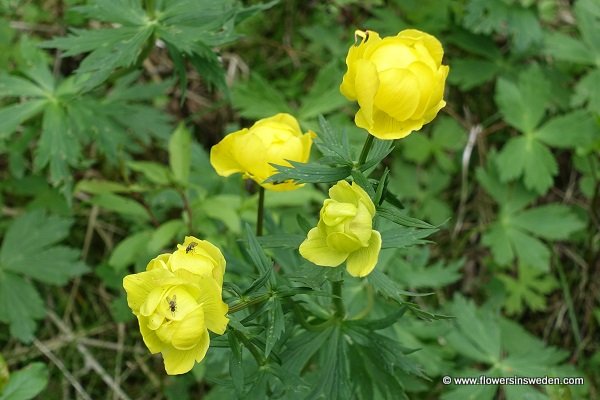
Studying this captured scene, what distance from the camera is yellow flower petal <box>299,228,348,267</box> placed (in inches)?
43.9

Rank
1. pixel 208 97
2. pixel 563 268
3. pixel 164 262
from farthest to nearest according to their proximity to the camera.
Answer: pixel 208 97, pixel 563 268, pixel 164 262

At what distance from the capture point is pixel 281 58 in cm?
289

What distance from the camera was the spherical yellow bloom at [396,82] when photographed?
3.43 feet

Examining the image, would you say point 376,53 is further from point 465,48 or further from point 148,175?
point 465,48

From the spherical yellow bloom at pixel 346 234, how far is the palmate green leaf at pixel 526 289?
4.94 feet

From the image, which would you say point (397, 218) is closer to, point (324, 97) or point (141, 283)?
point (141, 283)

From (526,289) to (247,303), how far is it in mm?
1646

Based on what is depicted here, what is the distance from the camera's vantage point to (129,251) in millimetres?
2039

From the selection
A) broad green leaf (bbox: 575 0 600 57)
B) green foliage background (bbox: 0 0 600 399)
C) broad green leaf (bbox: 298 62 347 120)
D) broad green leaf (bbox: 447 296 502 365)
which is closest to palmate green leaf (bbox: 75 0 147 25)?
green foliage background (bbox: 0 0 600 399)

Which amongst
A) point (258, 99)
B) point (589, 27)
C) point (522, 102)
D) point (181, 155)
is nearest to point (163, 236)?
point (181, 155)

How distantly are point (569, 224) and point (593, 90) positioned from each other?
1.62 ft

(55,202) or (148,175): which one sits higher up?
(148,175)

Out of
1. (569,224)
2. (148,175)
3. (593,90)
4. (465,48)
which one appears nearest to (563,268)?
(569,224)

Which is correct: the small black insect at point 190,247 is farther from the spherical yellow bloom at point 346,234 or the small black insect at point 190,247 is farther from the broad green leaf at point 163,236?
the broad green leaf at point 163,236
